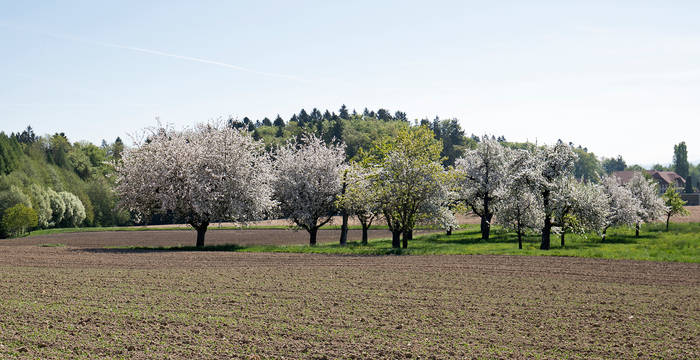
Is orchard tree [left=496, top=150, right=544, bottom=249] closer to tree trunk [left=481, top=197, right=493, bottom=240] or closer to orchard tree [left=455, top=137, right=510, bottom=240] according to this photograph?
tree trunk [left=481, top=197, right=493, bottom=240]

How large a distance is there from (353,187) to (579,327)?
1321 inches

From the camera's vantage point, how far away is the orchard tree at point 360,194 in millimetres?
48281

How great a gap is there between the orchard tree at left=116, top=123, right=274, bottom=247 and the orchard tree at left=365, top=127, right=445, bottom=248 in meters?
11.3

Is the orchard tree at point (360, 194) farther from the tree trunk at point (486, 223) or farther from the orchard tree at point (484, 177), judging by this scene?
the orchard tree at point (484, 177)

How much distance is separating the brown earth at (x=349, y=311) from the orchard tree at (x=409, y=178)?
13.6 m

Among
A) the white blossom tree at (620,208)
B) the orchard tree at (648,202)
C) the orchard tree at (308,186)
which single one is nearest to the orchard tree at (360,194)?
the orchard tree at (308,186)

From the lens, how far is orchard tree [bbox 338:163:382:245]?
4828cm

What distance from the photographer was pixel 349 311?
19.3 metres

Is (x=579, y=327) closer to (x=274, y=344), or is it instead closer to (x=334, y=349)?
(x=334, y=349)

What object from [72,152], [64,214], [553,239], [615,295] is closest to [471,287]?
[615,295]

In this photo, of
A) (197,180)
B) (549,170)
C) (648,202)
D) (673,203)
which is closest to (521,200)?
(549,170)

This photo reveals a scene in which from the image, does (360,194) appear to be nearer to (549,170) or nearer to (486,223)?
(549,170)

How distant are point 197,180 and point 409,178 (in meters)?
A: 18.1

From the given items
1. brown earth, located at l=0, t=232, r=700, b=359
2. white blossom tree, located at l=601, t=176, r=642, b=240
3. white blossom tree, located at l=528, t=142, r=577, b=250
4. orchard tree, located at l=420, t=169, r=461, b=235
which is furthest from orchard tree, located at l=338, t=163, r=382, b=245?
white blossom tree, located at l=601, t=176, r=642, b=240
